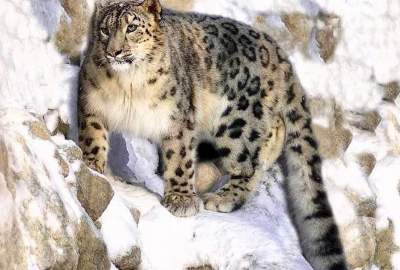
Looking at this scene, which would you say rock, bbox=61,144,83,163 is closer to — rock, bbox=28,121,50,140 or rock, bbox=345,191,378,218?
rock, bbox=28,121,50,140

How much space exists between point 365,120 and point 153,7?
303 centimetres

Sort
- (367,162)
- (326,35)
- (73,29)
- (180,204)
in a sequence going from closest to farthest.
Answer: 1. (180,204)
2. (73,29)
3. (367,162)
4. (326,35)

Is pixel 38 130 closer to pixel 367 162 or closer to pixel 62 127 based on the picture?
pixel 62 127

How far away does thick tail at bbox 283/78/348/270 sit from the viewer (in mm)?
6789

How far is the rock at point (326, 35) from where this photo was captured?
9.00 meters

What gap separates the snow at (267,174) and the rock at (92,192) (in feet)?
0.25

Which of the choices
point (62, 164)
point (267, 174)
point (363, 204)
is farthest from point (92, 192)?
point (363, 204)

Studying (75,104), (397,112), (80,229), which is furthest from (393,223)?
(80,229)

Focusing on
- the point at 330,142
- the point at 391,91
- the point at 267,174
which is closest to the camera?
the point at 267,174

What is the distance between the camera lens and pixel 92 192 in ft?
18.8

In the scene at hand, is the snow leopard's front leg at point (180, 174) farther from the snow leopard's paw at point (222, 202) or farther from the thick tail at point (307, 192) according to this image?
the thick tail at point (307, 192)

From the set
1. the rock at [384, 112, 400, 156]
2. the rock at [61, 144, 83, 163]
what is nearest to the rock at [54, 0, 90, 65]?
the rock at [61, 144, 83, 163]

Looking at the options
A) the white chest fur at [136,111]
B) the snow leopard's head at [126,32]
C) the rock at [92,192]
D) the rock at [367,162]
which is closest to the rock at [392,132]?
the rock at [367,162]

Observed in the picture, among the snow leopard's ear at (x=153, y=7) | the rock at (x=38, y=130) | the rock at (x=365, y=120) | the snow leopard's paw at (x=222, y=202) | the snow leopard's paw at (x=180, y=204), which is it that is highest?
the snow leopard's ear at (x=153, y=7)
